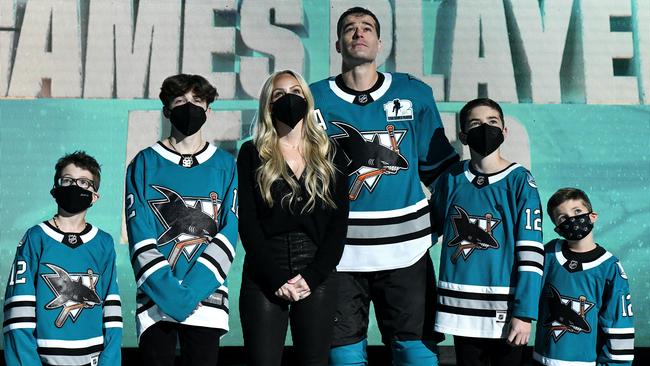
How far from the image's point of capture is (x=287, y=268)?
257 centimetres

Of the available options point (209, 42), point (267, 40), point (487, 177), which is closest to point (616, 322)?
point (487, 177)

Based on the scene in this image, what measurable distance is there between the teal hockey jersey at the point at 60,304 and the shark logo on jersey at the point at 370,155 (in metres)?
0.92

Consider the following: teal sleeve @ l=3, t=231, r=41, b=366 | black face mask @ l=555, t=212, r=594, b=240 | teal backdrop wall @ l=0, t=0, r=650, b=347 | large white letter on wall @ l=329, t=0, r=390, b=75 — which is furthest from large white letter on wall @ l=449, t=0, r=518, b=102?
teal sleeve @ l=3, t=231, r=41, b=366

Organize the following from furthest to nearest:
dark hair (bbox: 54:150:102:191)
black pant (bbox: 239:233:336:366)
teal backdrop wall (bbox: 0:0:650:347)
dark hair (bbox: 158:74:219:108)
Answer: teal backdrop wall (bbox: 0:0:650:347) → dark hair (bbox: 54:150:102:191) → dark hair (bbox: 158:74:219:108) → black pant (bbox: 239:233:336:366)

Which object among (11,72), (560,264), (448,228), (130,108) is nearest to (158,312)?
(448,228)

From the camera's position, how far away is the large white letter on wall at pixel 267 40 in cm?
448

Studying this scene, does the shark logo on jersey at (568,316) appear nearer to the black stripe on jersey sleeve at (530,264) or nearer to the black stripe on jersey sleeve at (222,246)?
the black stripe on jersey sleeve at (530,264)

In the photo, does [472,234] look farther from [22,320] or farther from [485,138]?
[22,320]

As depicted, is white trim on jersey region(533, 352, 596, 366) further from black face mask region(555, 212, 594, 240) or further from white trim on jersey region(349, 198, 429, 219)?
white trim on jersey region(349, 198, 429, 219)

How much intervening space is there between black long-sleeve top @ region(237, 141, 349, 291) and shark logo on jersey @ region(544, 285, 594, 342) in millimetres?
970

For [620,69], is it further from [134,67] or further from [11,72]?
[11,72]

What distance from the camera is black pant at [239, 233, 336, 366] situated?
2.53 metres

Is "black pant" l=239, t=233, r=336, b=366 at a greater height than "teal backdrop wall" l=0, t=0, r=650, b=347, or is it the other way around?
"teal backdrop wall" l=0, t=0, r=650, b=347

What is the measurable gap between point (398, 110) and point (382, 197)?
31 cm
